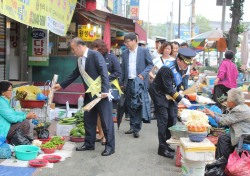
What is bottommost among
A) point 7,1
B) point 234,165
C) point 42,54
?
point 234,165

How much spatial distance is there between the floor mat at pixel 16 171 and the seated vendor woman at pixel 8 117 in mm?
744

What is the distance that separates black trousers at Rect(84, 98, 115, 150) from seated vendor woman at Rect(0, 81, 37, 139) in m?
1.01

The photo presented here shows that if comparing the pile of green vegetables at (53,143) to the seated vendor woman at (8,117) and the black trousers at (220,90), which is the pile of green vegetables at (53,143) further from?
the black trousers at (220,90)

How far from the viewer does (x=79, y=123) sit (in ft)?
25.6

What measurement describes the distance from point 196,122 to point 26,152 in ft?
8.88

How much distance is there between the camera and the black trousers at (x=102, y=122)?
6379mm

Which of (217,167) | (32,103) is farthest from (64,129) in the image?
(217,167)

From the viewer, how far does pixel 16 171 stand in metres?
5.40

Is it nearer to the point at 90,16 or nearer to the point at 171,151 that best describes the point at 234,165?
the point at 171,151

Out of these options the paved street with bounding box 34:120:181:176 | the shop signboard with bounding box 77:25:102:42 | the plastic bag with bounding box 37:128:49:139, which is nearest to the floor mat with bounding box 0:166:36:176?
the paved street with bounding box 34:120:181:176

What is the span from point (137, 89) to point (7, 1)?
10.8ft

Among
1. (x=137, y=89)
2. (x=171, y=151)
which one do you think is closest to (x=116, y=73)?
(x=137, y=89)

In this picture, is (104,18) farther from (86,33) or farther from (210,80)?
(210,80)

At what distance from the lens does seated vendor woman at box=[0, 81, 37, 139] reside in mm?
6086
